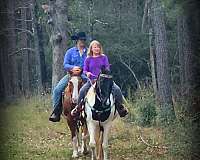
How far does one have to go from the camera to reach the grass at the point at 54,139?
8901 mm

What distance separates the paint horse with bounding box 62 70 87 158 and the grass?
0.83 feet

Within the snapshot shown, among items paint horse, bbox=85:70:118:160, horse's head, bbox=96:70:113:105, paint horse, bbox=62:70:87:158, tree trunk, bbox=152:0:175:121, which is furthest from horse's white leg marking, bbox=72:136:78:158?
tree trunk, bbox=152:0:175:121

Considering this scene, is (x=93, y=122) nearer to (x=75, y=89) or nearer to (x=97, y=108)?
(x=97, y=108)

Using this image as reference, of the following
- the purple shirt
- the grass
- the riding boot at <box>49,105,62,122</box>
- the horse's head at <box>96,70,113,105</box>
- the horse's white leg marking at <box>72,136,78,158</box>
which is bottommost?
the grass

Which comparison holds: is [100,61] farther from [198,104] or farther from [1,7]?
[1,7]

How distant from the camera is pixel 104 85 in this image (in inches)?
302

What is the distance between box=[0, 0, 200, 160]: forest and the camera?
25.2ft

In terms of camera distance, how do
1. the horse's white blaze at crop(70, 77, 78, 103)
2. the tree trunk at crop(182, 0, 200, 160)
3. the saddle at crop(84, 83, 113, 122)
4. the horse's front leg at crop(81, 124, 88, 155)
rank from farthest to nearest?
the horse's front leg at crop(81, 124, 88, 155) < the horse's white blaze at crop(70, 77, 78, 103) < the saddle at crop(84, 83, 113, 122) < the tree trunk at crop(182, 0, 200, 160)

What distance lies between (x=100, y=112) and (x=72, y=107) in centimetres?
118

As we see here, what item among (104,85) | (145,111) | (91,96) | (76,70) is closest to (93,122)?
(91,96)

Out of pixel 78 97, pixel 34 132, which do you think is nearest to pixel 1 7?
pixel 34 132

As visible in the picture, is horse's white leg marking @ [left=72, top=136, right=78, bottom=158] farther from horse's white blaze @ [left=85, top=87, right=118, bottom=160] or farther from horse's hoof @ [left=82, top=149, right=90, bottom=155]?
horse's white blaze @ [left=85, top=87, right=118, bottom=160]

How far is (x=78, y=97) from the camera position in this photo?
8453 millimetres

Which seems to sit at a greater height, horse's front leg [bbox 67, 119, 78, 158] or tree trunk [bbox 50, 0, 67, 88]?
tree trunk [bbox 50, 0, 67, 88]
